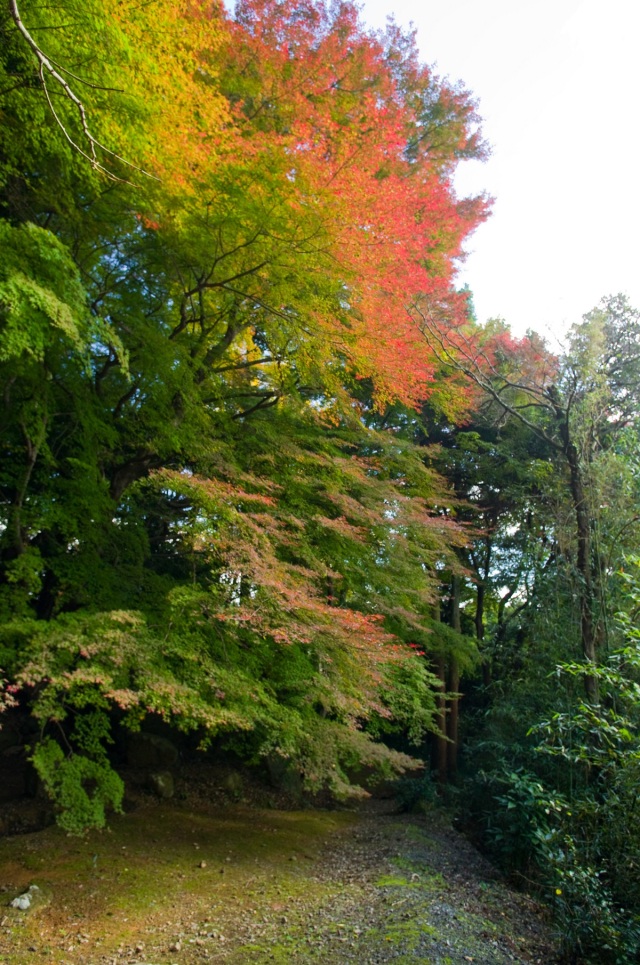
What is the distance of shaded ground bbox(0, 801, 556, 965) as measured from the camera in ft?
11.8

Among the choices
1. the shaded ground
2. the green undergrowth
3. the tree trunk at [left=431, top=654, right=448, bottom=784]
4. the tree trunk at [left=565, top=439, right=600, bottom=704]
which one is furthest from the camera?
the tree trunk at [left=431, top=654, right=448, bottom=784]

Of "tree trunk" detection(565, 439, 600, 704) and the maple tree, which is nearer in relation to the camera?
the maple tree

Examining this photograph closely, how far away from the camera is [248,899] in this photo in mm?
4680

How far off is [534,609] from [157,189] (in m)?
6.42

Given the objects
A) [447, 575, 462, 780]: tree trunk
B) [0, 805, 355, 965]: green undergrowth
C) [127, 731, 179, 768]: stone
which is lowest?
[0, 805, 355, 965]: green undergrowth

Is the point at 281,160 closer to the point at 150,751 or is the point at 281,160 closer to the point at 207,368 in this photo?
A: the point at 207,368

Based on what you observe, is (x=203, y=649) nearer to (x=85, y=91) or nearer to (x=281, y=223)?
(x=281, y=223)

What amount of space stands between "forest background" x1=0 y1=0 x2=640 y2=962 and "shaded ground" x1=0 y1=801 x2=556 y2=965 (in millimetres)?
575

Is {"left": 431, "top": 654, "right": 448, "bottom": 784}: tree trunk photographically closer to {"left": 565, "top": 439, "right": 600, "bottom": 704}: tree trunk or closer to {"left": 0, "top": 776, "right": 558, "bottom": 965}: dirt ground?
{"left": 0, "top": 776, "right": 558, "bottom": 965}: dirt ground

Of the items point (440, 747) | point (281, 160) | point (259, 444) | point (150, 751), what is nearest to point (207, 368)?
point (259, 444)

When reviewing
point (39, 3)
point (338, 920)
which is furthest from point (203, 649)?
point (39, 3)

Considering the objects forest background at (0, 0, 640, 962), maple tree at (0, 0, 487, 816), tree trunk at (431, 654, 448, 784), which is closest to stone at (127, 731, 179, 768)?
forest background at (0, 0, 640, 962)

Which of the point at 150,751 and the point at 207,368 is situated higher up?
the point at 207,368

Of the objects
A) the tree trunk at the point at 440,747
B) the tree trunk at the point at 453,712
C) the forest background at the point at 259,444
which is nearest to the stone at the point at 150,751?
the forest background at the point at 259,444
